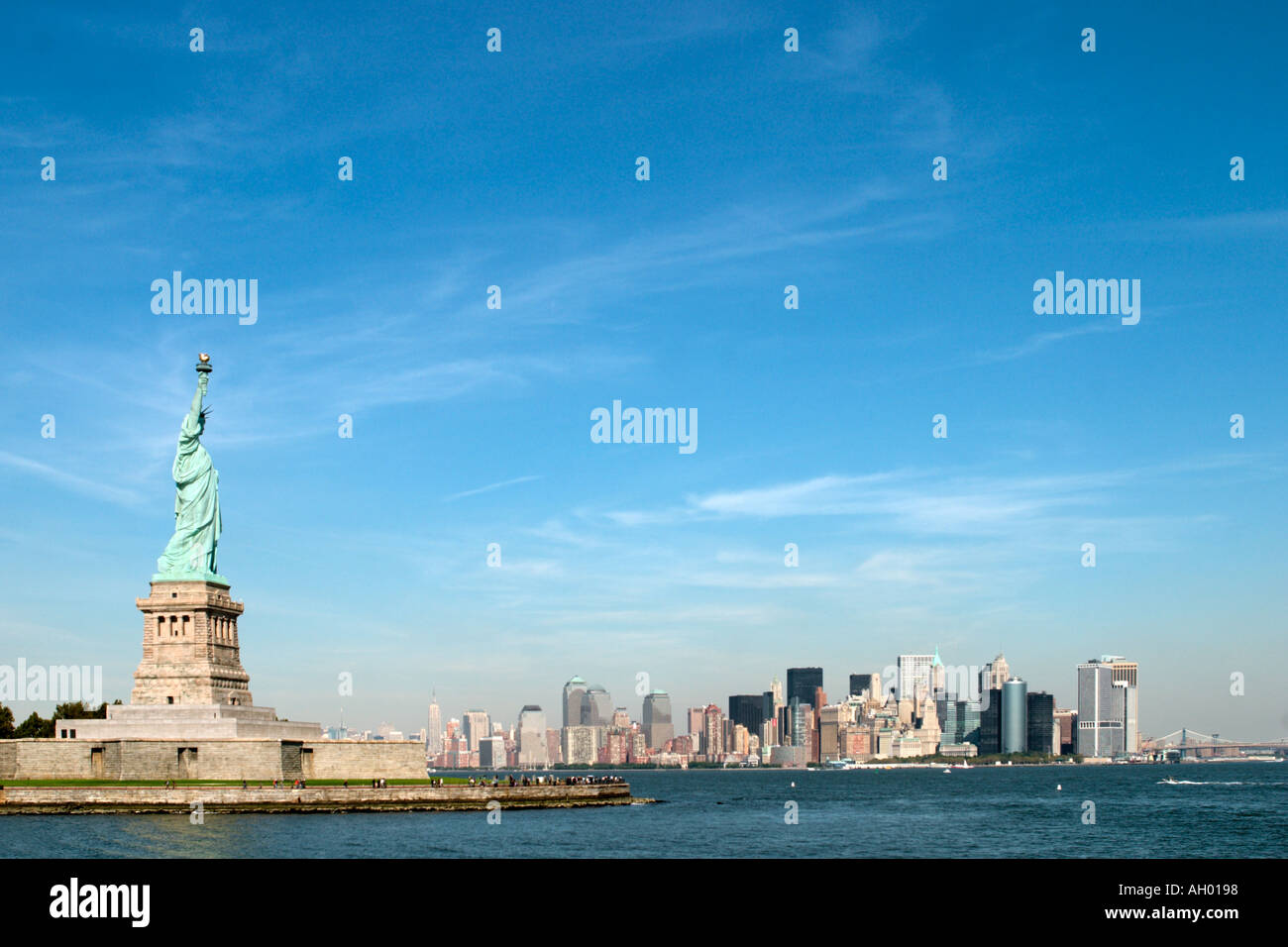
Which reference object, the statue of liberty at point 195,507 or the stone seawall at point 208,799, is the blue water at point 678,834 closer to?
the stone seawall at point 208,799

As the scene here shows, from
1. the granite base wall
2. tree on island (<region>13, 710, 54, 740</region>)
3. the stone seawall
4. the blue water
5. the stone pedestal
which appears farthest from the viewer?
tree on island (<region>13, 710, 54, 740</region>)

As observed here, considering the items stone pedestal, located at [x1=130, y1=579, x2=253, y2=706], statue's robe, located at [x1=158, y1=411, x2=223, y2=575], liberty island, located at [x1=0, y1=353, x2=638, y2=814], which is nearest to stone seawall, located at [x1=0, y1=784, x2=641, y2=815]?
liberty island, located at [x1=0, y1=353, x2=638, y2=814]

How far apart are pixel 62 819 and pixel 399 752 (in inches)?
833

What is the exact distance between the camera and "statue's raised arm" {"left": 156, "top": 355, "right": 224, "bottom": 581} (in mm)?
81750

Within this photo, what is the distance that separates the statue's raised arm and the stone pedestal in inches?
65.3

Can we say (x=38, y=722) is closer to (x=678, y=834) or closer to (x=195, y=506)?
(x=195, y=506)

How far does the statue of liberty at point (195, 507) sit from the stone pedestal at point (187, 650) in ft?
4.96

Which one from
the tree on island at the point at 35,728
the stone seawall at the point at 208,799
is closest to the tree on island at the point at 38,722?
the tree on island at the point at 35,728

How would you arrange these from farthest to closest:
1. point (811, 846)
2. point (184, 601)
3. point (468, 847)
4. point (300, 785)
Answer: point (184, 601) → point (300, 785) → point (811, 846) → point (468, 847)

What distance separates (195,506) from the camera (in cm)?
8400

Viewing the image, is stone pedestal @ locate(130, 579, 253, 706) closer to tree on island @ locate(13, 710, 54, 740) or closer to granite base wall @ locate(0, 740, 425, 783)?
granite base wall @ locate(0, 740, 425, 783)
